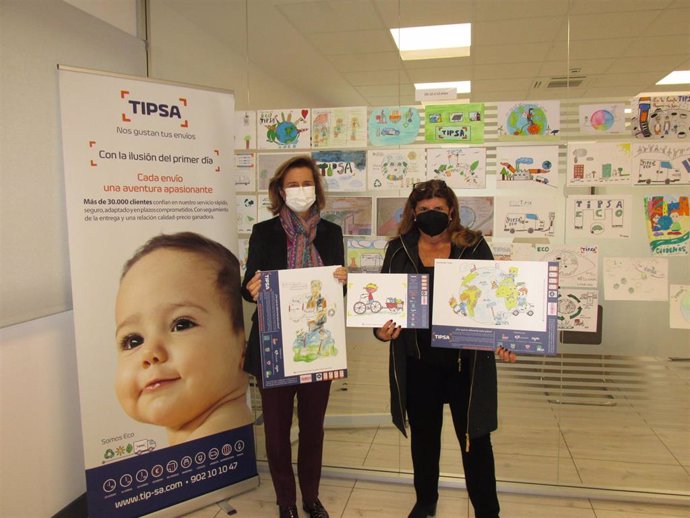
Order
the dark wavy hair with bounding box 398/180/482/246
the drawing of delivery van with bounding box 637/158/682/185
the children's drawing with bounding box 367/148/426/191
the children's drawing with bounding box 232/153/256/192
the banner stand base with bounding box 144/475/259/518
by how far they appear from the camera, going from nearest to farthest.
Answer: the dark wavy hair with bounding box 398/180/482/246 → the banner stand base with bounding box 144/475/259/518 → the drawing of delivery van with bounding box 637/158/682/185 → the children's drawing with bounding box 367/148/426/191 → the children's drawing with bounding box 232/153/256/192

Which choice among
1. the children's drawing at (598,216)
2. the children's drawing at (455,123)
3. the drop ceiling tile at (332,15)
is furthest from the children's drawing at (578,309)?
the drop ceiling tile at (332,15)

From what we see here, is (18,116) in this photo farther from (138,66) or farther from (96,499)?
(96,499)

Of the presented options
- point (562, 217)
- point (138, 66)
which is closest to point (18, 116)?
point (138, 66)

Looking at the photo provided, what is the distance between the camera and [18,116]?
220 cm

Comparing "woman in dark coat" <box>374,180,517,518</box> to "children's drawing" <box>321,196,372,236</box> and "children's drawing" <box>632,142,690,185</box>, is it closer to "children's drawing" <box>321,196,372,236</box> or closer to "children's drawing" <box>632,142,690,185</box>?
"children's drawing" <box>321,196,372,236</box>

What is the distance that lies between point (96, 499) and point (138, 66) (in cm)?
244

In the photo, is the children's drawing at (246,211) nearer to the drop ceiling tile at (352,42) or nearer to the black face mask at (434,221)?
the drop ceiling tile at (352,42)

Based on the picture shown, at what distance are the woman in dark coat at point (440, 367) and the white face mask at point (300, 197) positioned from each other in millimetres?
436

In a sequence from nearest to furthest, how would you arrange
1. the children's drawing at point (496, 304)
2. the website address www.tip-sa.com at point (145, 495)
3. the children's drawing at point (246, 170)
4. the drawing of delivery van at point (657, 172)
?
1. the children's drawing at point (496, 304)
2. the website address www.tip-sa.com at point (145, 495)
3. the drawing of delivery van at point (657, 172)
4. the children's drawing at point (246, 170)

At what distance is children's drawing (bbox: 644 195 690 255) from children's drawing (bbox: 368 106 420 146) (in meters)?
1.33

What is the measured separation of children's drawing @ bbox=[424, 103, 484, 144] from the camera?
2.75m

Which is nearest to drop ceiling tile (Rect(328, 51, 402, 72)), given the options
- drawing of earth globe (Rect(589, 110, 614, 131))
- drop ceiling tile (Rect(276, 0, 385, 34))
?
drop ceiling tile (Rect(276, 0, 385, 34))

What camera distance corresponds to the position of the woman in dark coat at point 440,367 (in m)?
2.08

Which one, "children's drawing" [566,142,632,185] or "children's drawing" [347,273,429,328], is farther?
"children's drawing" [566,142,632,185]
